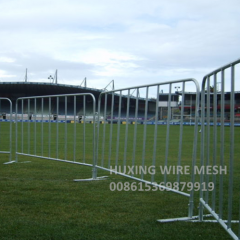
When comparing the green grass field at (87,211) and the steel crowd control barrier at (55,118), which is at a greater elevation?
the steel crowd control barrier at (55,118)

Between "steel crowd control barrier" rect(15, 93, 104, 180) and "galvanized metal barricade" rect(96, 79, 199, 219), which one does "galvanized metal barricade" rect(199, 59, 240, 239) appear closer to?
"galvanized metal barricade" rect(96, 79, 199, 219)

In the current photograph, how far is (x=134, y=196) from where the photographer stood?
19.3ft

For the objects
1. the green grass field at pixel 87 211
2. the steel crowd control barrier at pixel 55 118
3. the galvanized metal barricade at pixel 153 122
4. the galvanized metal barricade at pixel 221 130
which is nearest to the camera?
the galvanized metal barricade at pixel 221 130

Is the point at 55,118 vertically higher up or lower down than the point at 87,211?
higher up

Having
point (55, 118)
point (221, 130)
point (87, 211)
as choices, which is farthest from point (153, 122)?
point (55, 118)

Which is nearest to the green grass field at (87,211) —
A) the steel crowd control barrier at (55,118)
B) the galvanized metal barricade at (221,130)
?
the galvanized metal barricade at (221,130)

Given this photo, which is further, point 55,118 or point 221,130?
point 55,118

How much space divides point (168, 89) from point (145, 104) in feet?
2.88

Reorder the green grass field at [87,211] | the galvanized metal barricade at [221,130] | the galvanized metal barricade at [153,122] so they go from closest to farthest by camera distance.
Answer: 1. the galvanized metal barricade at [221,130]
2. the green grass field at [87,211]
3. the galvanized metal barricade at [153,122]

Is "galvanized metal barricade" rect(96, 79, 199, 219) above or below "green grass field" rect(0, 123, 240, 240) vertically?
above

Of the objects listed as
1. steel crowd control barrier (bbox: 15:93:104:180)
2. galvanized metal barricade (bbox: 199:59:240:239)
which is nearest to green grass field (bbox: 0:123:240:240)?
galvanized metal barricade (bbox: 199:59:240:239)

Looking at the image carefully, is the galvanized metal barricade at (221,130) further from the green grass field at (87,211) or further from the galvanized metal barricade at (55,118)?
the galvanized metal barricade at (55,118)

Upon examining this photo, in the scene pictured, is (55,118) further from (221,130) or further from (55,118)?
(221,130)

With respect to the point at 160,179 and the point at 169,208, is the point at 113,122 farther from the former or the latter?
the point at 169,208
